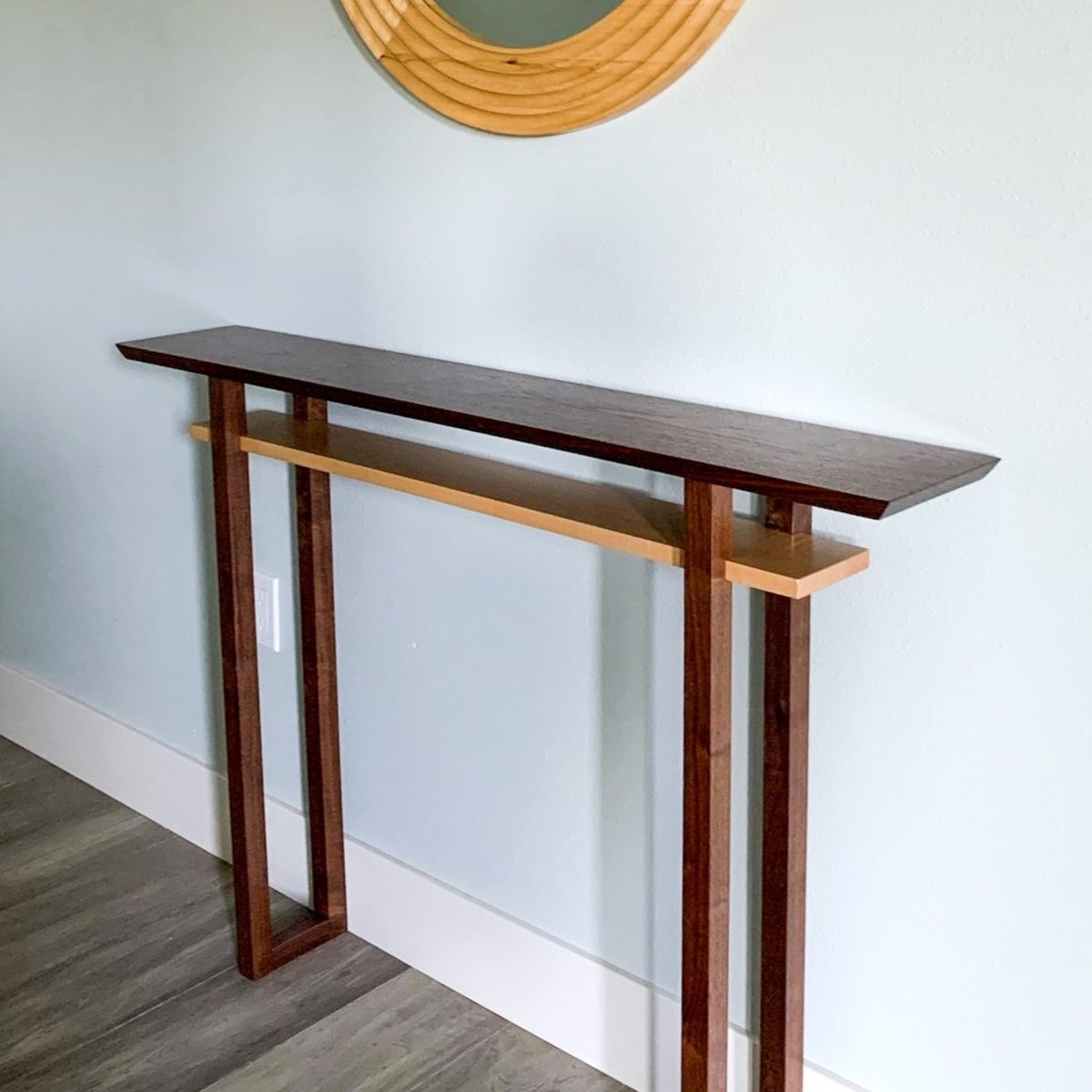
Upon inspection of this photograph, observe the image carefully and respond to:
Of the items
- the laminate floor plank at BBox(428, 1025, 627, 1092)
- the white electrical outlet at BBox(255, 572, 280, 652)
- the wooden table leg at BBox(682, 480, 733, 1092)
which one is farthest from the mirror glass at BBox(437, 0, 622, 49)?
the laminate floor plank at BBox(428, 1025, 627, 1092)

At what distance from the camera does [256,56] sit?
1748 mm

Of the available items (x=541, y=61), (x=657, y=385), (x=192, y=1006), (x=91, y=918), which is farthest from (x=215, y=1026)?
(x=541, y=61)

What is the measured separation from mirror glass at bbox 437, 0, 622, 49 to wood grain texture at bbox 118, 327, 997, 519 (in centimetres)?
34

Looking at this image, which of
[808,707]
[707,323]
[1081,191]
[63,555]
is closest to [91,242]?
[63,555]

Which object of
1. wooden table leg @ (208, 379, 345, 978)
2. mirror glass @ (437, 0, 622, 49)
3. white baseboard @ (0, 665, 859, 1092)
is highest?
mirror glass @ (437, 0, 622, 49)

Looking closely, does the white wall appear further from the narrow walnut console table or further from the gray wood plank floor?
the gray wood plank floor

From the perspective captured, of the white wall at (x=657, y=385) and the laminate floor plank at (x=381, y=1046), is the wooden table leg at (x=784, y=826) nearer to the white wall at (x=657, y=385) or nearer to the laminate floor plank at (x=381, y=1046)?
the white wall at (x=657, y=385)

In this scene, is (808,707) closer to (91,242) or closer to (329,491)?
(329,491)

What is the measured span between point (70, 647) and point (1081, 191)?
181cm

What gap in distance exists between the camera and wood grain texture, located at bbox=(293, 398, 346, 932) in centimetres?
181

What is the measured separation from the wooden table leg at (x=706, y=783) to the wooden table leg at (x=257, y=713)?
0.69 meters

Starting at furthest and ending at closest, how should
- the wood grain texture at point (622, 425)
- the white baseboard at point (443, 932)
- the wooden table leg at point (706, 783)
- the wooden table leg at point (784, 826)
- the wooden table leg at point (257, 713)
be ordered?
the wooden table leg at point (257, 713), the white baseboard at point (443, 932), the wooden table leg at point (784, 826), the wooden table leg at point (706, 783), the wood grain texture at point (622, 425)

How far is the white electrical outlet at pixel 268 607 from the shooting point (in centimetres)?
197

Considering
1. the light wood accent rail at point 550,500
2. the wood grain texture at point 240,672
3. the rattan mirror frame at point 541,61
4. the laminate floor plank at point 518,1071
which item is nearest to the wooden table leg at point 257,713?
the wood grain texture at point 240,672
